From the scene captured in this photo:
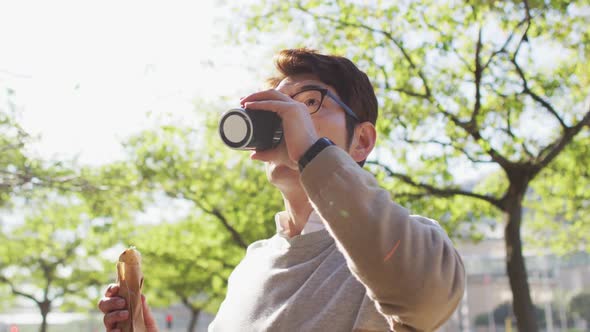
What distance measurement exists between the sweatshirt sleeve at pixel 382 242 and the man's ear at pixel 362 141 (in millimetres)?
602

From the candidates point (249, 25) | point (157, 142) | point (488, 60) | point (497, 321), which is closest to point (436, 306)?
point (488, 60)

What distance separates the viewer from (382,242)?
3.53ft

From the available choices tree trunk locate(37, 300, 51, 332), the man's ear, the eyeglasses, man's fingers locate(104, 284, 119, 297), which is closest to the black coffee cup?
the eyeglasses

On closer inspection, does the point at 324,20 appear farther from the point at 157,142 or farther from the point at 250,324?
the point at 250,324

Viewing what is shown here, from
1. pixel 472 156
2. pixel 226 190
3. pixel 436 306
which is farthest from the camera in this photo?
pixel 226 190

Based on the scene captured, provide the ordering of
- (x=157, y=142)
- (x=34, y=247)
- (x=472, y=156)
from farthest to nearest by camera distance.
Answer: (x=34, y=247)
(x=157, y=142)
(x=472, y=156)

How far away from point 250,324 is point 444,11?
8.64 meters

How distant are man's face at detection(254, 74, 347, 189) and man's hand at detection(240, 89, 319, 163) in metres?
0.09

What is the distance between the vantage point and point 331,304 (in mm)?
1451

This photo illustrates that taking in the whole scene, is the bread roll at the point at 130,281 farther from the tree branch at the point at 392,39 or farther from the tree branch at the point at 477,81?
the tree branch at the point at 392,39

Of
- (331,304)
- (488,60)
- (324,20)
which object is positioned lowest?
(331,304)

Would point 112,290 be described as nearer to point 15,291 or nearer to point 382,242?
point 382,242

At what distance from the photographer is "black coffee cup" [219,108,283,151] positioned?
1314 mm

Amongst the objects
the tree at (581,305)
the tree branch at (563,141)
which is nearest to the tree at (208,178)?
the tree branch at (563,141)
